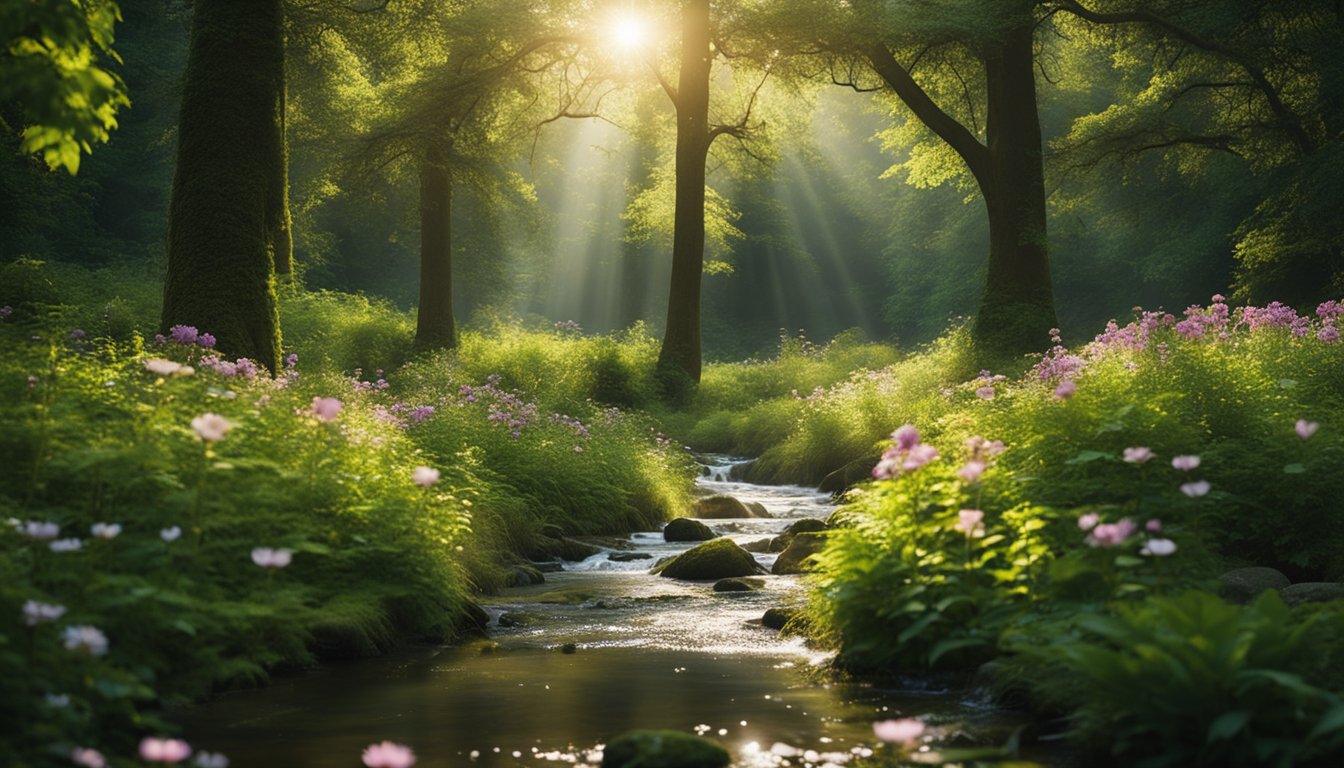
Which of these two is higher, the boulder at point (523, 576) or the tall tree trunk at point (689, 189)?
the tall tree trunk at point (689, 189)

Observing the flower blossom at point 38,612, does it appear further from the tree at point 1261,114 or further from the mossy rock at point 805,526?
the tree at point 1261,114

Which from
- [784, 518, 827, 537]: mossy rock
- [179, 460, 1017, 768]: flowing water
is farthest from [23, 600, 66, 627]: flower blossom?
[784, 518, 827, 537]: mossy rock

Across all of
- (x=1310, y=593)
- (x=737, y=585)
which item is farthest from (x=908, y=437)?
(x=737, y=585)

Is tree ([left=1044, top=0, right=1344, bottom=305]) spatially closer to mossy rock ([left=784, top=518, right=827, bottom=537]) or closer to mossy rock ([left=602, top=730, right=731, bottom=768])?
mossy rock ([left=784, top=518, right=827, bottom=537])

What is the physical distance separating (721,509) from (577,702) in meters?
9.78

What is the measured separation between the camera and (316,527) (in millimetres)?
6348

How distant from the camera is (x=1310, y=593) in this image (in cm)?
639

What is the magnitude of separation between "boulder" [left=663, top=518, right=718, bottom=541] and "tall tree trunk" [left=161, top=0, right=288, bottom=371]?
4.68 metres

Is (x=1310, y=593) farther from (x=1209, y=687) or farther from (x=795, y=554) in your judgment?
(x=795, y=554)

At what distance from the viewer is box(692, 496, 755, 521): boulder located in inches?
605

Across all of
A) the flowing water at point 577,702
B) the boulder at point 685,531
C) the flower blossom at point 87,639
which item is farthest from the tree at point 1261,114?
the flower blossom at point 87,639

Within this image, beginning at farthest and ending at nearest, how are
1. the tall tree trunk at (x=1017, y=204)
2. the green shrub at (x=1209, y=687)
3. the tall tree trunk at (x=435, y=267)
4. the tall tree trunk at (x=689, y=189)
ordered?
the tall tree trunk at (x=435, y=267), the tall tree trunk at (x=689, y=189), the tall tree trunk at (x=1017, y=204), the green shrub at (x=1209, y=687)

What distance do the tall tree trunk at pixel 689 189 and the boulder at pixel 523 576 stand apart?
14096 mm

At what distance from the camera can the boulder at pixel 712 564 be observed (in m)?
10.7
